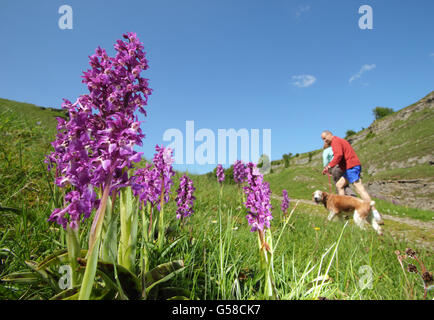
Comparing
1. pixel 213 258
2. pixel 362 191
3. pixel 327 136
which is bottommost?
pixel 213 258

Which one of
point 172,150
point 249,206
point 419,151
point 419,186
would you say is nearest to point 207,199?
point 172,150

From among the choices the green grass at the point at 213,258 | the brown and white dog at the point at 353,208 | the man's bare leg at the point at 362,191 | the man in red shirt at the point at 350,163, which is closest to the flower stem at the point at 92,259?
the green grass at the point at 213,258

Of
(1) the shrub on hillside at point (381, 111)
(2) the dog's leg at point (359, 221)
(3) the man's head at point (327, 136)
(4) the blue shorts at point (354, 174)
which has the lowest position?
(2) the dog's leg at point (359, 221)

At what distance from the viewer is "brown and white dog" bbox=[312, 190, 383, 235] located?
7828 mm

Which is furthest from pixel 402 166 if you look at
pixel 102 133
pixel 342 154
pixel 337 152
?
pixel 102 133

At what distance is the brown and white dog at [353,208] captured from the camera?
7.83 metres

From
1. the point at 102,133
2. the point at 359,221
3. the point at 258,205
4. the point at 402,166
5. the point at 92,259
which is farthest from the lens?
the point at 402,166

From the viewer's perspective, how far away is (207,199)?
7.09m

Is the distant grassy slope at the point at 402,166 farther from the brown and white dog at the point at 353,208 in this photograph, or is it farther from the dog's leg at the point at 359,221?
the dog's leg at the point at 359,221

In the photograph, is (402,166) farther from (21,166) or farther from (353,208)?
(21,166)

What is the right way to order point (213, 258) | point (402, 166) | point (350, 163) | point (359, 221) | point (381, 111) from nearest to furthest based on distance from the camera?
point (213, 258) < point (359, 221) < point (350, 163) < point (402, 166) < point (381, 111)

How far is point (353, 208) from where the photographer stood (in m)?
8.28

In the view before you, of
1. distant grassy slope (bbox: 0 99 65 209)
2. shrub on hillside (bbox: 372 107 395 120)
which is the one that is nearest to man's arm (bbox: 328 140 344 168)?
distant grassy slope (bbox: 0 99 65 209)
